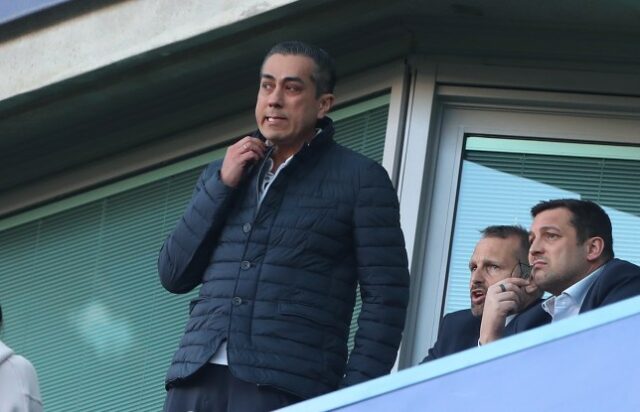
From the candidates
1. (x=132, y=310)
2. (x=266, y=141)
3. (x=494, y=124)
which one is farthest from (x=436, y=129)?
(x=266, y=141)

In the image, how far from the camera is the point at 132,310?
1048 cm

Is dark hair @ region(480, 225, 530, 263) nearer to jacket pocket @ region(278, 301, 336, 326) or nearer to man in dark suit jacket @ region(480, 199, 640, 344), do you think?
man in dark suit jacket @ region(480, 199, 640, 344)

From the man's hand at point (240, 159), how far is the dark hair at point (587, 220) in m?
1.33

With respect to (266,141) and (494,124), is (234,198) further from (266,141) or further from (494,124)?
(494,124)

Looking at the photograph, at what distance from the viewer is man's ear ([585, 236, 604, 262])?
760cm

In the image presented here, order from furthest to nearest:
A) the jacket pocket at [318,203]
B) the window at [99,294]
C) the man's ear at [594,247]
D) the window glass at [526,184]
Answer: the window at [99,294]
the window glass at [526,184]
the man's ear at [594,247]
the jacket pocket at [318,203]

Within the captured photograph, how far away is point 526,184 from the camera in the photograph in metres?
9.65

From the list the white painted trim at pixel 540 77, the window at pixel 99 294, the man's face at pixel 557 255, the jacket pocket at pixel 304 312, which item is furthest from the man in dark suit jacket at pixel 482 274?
the window at pixel 99 294

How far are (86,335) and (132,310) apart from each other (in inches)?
12.7

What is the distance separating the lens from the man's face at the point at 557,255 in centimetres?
756

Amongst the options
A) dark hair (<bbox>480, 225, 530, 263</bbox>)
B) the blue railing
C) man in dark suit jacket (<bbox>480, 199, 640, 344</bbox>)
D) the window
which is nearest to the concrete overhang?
the window

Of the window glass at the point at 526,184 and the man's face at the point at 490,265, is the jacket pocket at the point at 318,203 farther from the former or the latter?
the window glass at the point at 526,184

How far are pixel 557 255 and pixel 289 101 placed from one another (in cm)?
125

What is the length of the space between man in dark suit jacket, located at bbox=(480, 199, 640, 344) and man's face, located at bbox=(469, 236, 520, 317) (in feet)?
0.95
